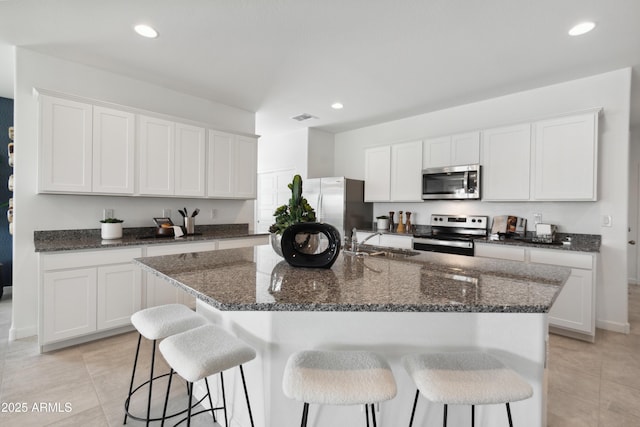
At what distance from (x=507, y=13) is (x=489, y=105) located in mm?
1980

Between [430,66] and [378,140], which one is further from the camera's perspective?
[378,140]

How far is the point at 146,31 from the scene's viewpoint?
8.43 feet

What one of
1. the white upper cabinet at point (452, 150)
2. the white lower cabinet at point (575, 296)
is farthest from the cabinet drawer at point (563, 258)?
the white upper cabinet at point (452, 150)

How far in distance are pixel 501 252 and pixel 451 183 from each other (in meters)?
1.10

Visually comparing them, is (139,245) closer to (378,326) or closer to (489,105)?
(378,326)

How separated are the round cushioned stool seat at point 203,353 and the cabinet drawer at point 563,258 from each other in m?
3.03

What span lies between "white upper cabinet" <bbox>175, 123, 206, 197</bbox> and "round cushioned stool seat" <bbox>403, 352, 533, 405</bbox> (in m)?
3.28

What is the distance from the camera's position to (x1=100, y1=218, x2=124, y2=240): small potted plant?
315 centimetres

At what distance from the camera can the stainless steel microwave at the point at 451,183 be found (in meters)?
3.90

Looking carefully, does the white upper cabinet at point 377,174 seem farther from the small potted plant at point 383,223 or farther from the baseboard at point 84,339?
the baseboard at point 84,339

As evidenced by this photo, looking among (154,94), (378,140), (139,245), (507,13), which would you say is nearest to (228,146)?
(154,94)

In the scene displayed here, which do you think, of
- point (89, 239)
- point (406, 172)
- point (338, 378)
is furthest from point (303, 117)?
point (338, 378)

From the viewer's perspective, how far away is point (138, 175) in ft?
11.0

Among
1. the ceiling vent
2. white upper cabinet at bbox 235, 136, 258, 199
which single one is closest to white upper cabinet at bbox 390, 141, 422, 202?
the ceiling vent
